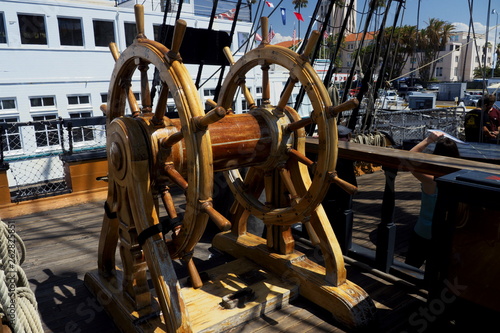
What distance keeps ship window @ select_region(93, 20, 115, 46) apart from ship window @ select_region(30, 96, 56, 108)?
2618 mm

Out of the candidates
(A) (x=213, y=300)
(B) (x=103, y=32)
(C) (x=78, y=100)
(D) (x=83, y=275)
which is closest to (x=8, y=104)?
(C) (x=78, y=100)

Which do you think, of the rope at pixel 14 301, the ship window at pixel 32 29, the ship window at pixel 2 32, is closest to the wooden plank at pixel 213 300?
the rope at pixel 14 301

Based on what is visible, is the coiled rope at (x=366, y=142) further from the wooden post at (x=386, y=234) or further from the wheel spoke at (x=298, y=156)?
the wheel spoke at (x=298, y=156)

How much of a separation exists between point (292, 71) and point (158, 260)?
Result: 1199 mm

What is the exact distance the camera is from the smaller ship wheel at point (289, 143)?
2.14m

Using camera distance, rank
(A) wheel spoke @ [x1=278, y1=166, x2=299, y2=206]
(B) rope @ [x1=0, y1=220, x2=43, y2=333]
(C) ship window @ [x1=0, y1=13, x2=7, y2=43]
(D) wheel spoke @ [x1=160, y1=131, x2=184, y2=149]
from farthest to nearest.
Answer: (C) ship window @ [x1=0, y1=13, x2=7, y2=43]
(A) wheel spoke @ [x1=278, y1=166, x2=299, y2=206]
(D) wheel spoke @ [x1=160, y1=131, x2=184, y2=149]
(B) rope @ [x1=0, y1=220, x2=43, y2=333]

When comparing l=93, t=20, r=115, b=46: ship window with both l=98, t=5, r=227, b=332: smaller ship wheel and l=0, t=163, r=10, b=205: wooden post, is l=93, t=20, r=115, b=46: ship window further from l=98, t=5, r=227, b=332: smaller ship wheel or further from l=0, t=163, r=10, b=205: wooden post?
l=98, t=5, r=227, b=332: smaller ship wheel

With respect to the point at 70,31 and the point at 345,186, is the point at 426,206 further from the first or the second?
the point at 70,31

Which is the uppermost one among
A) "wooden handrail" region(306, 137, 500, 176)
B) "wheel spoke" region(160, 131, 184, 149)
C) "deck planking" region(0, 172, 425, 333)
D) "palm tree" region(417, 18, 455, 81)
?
"palm tree" region(417, 18, 455, 81)

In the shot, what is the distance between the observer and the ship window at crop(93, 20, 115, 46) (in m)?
14.7

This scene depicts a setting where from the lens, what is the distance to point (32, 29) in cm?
1348

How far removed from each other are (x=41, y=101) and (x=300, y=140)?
1372 centimetres

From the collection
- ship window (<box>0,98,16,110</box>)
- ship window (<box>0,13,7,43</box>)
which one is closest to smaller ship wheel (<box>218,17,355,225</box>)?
ship window (<box>0,98,16,110</box>)

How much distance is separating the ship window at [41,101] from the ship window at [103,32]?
262cm
